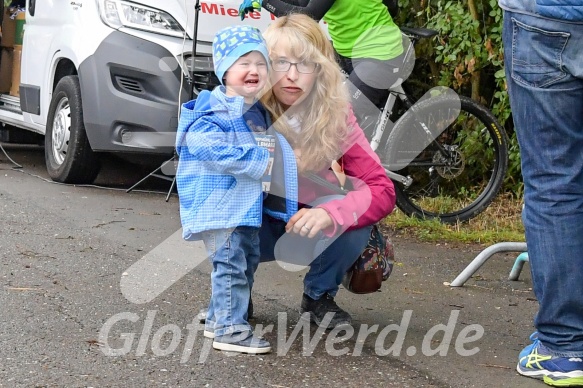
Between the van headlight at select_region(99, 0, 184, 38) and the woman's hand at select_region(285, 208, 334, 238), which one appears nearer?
the woman's hand at select_region(285, 208, 334, 238)

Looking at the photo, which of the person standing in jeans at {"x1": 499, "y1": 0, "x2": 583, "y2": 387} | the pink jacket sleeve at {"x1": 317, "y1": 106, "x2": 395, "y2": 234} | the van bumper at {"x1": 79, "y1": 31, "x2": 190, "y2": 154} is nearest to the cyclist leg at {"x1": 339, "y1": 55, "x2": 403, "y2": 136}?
the van bumper at {"x1": 79, "y1": 31, "x2": 190, "y2": 154}

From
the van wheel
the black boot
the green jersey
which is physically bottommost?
the van wheel

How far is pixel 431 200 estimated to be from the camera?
23.4 ft

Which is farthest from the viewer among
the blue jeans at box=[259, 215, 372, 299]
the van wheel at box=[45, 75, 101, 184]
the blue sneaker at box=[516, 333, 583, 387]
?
the van wheel at box=[45, 75, 101, 184]

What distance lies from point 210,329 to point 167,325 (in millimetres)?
255

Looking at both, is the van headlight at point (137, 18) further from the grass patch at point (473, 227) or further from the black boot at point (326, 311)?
the black boot at point (326, 311)

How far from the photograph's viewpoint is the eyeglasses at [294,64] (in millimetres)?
4059

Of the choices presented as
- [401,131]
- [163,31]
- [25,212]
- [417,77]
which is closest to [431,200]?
[401,131]

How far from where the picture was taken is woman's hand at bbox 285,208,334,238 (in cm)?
385

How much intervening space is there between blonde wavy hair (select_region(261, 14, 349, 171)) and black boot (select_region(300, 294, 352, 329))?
1.80ft

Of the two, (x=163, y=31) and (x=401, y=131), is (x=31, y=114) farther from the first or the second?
(x=401, y=131)

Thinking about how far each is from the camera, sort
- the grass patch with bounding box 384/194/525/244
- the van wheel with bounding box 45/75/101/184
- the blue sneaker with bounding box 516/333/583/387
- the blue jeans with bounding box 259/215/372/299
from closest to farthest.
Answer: the blue sneaker with bounding box 516/333/583/387 → the blue jeans with bounding box 259/215/372/299 → the grass patch with bounding box 384/194/525/244 → the van wheel with bounding box 45/75/101/184

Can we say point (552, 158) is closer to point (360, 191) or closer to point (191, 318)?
point (360, 191)

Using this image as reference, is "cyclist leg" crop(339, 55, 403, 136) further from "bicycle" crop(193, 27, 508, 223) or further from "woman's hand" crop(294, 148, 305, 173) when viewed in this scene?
"woman's hand" crop(294, 148, 305, 173)
